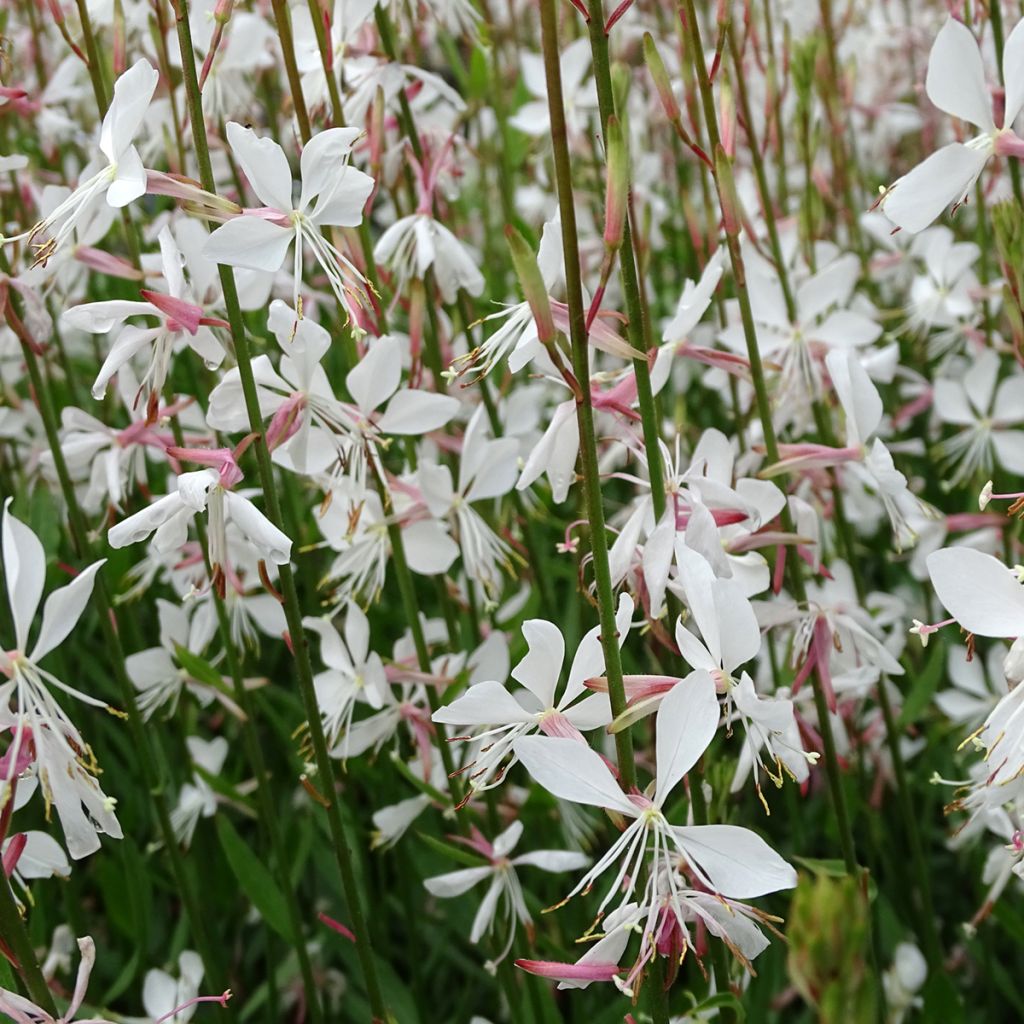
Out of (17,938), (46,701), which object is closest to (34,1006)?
(17,938)

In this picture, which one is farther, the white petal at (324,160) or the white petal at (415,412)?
the white petal at (415,412)

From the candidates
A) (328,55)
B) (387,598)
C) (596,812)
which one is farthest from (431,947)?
(328,55)

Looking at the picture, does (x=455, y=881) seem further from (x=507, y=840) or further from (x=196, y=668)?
(x=196, y=668)

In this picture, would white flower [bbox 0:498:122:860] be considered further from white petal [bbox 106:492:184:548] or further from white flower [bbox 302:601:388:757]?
white flower [bbox 302:601:388:757]

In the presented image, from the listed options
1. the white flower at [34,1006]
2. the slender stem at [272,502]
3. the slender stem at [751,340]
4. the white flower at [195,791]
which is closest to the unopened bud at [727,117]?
the slender stem at [751,340]

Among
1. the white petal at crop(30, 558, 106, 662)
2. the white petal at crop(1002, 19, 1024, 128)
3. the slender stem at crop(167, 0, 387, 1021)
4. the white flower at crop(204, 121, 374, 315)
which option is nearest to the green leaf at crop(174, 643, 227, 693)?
the slender stem at crop(167, 0, 387, 1021)

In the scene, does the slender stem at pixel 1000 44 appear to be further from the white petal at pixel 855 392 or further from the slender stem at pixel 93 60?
the slender stem at pixel 93 60

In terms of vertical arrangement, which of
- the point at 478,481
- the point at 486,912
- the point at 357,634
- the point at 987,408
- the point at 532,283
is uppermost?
the point at 532,283
